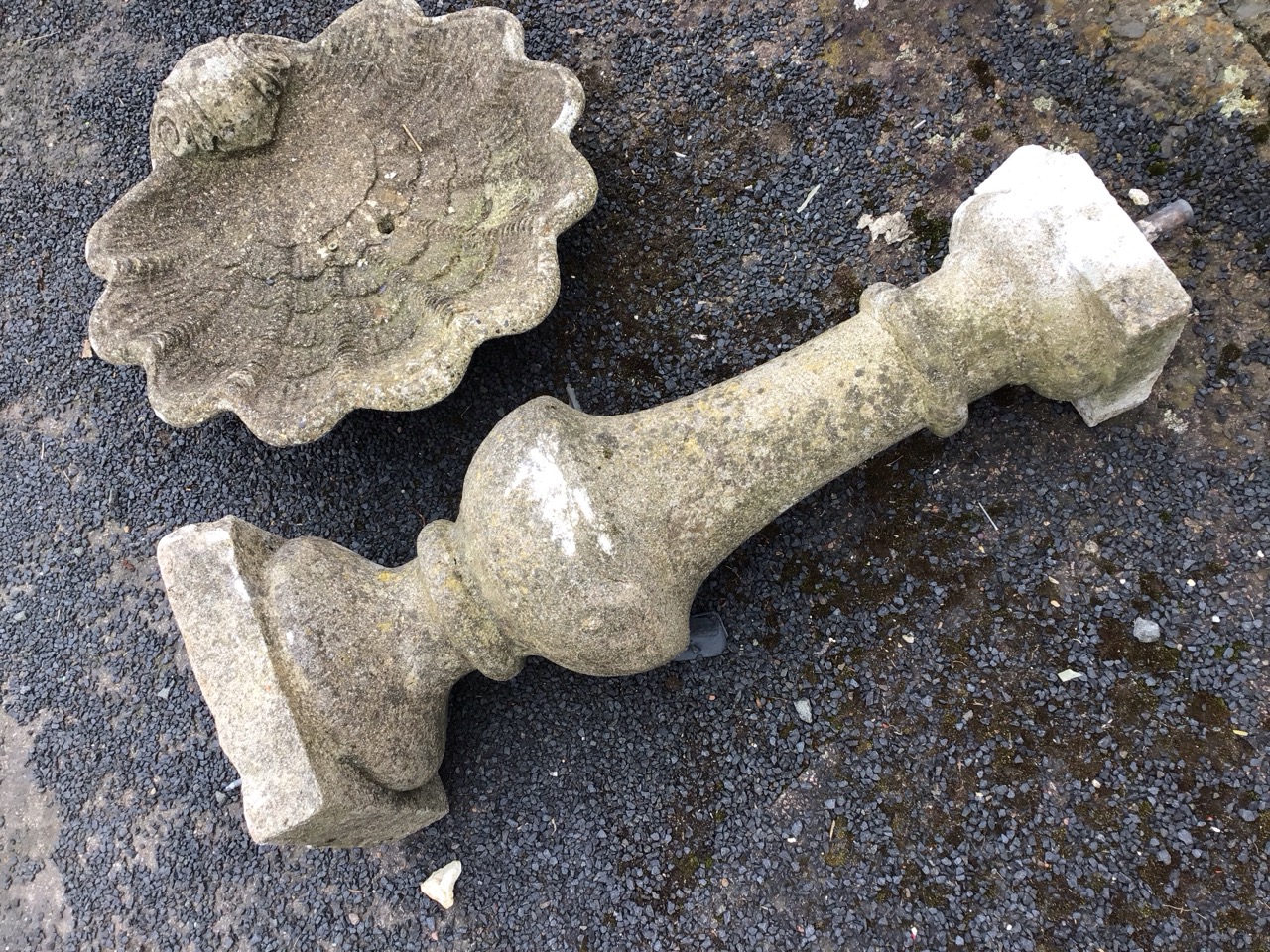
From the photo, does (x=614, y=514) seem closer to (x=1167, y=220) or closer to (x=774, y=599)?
(x=774, y=599)

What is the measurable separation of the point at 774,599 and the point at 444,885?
164 centimetres

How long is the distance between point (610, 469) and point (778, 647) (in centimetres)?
110

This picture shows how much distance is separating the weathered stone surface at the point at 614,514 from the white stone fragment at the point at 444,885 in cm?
57

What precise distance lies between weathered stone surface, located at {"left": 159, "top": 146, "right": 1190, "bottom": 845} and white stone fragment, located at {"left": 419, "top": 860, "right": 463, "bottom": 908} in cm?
57

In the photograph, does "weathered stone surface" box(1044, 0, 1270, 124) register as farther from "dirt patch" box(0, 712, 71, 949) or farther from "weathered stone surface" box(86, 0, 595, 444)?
"dirt patch" box(0, 712, 71, 949)

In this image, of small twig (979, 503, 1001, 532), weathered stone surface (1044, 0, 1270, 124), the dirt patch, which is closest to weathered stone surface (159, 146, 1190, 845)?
small twig (979, 503, 1001, 532)

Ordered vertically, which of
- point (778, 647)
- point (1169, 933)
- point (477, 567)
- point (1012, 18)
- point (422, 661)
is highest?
point (1012, 18)

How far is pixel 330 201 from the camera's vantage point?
3248 mm

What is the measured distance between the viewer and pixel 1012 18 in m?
3.01

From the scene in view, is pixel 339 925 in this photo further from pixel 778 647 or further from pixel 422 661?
pixel 778 647

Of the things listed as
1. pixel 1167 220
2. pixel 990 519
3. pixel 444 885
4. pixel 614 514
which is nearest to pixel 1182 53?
pixel 1167 220

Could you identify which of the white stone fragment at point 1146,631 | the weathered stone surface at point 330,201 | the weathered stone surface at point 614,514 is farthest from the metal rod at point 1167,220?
the weathered stone surface at point 330,201

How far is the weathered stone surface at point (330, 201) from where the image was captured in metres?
2.89

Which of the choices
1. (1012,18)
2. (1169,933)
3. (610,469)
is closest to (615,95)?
(1012,18)
